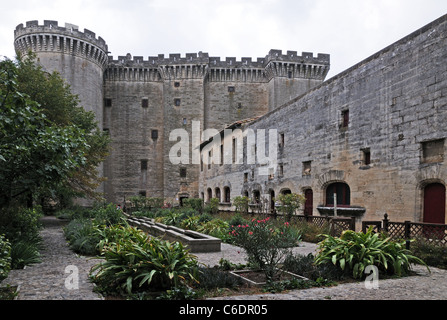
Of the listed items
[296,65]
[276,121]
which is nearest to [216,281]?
[276,121]

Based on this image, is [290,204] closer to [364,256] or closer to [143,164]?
[364,256]

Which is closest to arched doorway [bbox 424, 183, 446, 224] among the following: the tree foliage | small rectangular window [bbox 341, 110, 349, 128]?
small rectangular window [bbox 341, 110, 349, 128]

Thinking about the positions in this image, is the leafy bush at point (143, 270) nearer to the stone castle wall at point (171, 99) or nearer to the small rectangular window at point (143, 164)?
the stone castle wall at point (171, 99)

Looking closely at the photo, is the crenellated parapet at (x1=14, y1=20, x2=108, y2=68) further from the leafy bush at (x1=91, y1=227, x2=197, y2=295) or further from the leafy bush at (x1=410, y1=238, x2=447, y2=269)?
the leafy bush at (x1=410, y1=238, x2=447, y2=269)

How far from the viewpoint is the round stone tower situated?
1373 inches

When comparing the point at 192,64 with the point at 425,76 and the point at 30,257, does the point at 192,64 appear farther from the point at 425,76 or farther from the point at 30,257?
the point at 30,257

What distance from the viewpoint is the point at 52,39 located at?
114ft

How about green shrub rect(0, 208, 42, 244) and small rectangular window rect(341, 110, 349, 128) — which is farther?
small rectangular window rect(341, 110, 349, 128)

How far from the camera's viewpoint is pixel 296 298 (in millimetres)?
5672

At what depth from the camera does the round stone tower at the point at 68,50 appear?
3488cm

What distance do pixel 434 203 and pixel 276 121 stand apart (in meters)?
12.3
